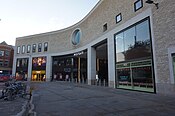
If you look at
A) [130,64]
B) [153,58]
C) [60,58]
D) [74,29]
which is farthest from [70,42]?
[153,58]

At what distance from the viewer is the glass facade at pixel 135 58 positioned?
15.2m

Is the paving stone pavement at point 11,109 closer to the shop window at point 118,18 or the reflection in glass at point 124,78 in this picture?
the reflection in glass at point 124,78

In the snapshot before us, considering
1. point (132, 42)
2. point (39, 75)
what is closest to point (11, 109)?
point (132, 42)

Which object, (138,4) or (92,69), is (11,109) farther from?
(92,69)

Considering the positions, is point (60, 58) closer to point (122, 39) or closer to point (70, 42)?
point (70, 42)

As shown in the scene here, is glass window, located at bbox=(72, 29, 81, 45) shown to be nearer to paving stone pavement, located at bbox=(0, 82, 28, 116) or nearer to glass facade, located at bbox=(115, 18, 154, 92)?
glass facade, located at bbox=(115, 18, 154, 92)

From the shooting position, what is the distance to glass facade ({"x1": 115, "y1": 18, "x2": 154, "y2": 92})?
49.7 feet

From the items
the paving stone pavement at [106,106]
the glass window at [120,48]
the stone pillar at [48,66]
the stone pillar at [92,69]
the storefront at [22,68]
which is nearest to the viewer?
the paving stone pavement at [106,106]

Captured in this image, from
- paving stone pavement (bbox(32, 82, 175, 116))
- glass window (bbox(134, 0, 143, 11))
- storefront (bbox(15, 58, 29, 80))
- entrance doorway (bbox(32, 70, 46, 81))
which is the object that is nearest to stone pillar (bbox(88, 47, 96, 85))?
glass window (bbox(134, 0, 143, 11))

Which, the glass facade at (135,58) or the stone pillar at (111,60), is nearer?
the glass facade at (135,58)

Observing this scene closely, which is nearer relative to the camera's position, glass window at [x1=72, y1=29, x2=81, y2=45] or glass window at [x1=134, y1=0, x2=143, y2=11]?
glass window at [x1=134, y1=0, x2=143, y2=11]

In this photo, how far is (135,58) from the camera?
16.9 m

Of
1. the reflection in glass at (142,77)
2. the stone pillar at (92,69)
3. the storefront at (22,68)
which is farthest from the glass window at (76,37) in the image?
the reflection in glass at (142,77)

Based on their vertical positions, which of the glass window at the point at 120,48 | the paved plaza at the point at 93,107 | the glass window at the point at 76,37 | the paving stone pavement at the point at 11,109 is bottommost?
the paving stone pavement at the point at 11,109
